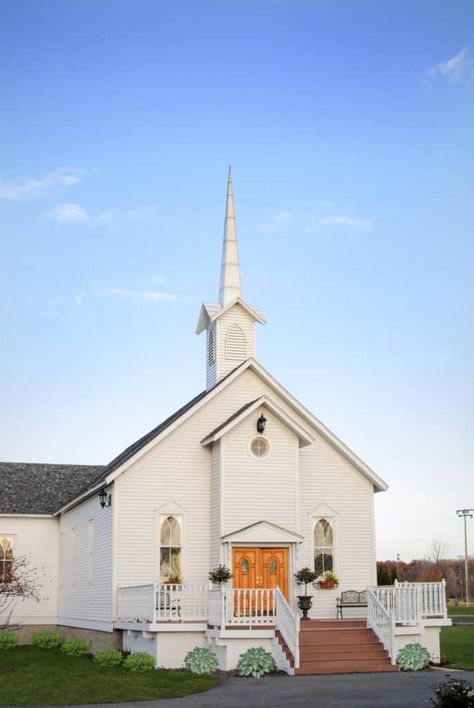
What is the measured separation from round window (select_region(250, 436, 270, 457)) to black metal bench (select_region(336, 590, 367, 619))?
485cm

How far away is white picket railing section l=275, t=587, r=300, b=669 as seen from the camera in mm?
22875

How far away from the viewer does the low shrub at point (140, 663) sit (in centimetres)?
2400

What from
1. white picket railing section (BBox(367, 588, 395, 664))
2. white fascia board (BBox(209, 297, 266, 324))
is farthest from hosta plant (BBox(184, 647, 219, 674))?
white fascia board (BBox(209, 297, 266, 324))

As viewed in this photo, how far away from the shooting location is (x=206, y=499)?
2850cm

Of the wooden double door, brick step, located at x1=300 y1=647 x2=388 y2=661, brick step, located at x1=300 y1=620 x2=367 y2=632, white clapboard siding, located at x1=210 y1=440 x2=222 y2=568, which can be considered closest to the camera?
brick step, located at x1=300 y1=647 x2=388 y2=661

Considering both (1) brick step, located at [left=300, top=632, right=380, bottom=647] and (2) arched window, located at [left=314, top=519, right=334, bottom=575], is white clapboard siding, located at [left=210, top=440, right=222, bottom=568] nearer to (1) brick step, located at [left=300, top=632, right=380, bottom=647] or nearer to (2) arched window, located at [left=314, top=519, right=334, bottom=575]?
(2) arched window, located at [left=314, top=519, right=334, bottom=575]

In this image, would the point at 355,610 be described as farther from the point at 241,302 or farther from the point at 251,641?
the point at 241,302

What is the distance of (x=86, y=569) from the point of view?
31.4m

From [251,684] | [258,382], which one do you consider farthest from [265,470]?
[251,684]

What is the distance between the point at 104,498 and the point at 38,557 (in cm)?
1004

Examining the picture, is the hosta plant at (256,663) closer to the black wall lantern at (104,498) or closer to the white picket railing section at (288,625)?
the white picket railing section at (288,625)

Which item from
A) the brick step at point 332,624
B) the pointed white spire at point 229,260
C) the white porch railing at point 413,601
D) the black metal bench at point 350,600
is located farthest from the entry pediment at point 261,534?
the pointed white spire at point 229,260

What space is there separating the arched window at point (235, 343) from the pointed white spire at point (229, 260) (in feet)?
3.57

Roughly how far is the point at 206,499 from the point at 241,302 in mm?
6848
